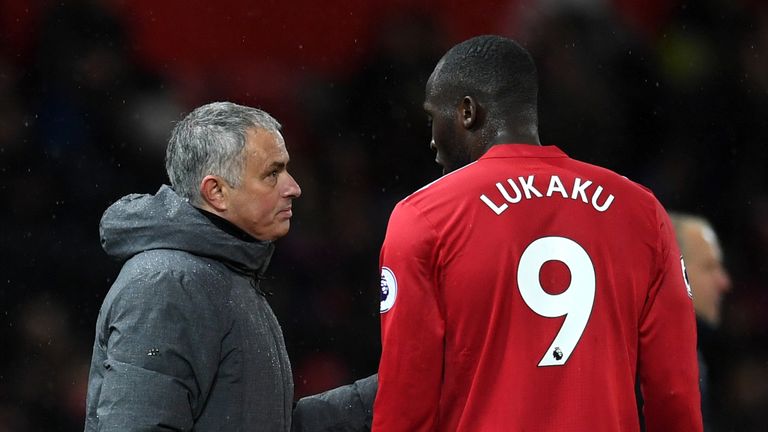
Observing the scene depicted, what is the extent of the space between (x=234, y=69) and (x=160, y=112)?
0.30 meters

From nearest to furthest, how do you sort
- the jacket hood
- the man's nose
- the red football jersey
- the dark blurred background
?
the red football jersey
the jacket hood
the man's nose
the dark blurred background

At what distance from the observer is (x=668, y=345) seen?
61.3 inches

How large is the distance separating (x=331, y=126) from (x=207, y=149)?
7.03ft

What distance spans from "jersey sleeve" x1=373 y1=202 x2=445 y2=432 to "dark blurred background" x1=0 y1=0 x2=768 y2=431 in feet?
7.07

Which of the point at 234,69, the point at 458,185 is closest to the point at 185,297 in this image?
the point at 458,185

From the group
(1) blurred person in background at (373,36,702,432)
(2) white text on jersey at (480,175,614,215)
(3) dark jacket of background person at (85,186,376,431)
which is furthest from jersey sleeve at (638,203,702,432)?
(3) dark jacket of background person at (85,186,376,431)

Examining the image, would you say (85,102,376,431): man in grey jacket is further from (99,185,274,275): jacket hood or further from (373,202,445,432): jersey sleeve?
(373,202,445,432): jersey sleeve

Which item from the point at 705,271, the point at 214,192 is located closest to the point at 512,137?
the point at 214,192

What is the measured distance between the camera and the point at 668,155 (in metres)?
3.94

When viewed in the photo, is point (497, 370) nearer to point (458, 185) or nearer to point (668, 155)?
point (458, 185)

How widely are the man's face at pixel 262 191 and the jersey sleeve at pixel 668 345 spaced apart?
22.3 inches

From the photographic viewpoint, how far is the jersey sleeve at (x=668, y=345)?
1558 mm

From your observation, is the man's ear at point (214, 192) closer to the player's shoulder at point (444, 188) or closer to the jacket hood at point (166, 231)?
the jacket hood at point (166, 231)

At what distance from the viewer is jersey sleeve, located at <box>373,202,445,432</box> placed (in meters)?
1.49
